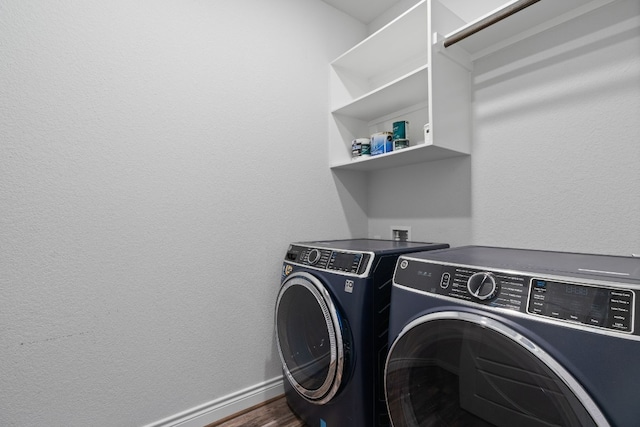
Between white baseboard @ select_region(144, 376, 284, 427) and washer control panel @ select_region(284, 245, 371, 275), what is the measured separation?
0.75 meters

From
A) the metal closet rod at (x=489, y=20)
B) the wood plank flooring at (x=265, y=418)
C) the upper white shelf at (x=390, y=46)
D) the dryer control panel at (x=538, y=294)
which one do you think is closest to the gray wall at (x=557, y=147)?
the metal closet rod at (x=489, y=20)

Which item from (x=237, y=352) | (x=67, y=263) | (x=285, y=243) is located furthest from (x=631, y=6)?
(x=67, y=263)

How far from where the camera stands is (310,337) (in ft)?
4.64

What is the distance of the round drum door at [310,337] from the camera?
1.19 m

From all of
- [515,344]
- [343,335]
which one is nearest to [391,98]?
[343,335]

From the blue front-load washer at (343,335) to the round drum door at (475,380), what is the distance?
204 mm

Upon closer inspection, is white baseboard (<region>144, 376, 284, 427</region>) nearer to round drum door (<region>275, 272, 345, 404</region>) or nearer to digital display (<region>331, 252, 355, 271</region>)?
round drum door (<region>275, 272, 345, 404</region>)

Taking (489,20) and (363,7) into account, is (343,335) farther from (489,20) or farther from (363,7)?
(363,7)

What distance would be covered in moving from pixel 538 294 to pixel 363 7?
212cm

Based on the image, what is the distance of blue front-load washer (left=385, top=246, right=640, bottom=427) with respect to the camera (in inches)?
23.1

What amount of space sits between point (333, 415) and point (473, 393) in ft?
2.19

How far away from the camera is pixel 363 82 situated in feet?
7.03

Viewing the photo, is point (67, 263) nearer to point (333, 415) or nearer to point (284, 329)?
point (284, 329)

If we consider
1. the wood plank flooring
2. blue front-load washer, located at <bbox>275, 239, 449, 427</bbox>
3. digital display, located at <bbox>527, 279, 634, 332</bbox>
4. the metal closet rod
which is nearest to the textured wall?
the wood plank flooring
